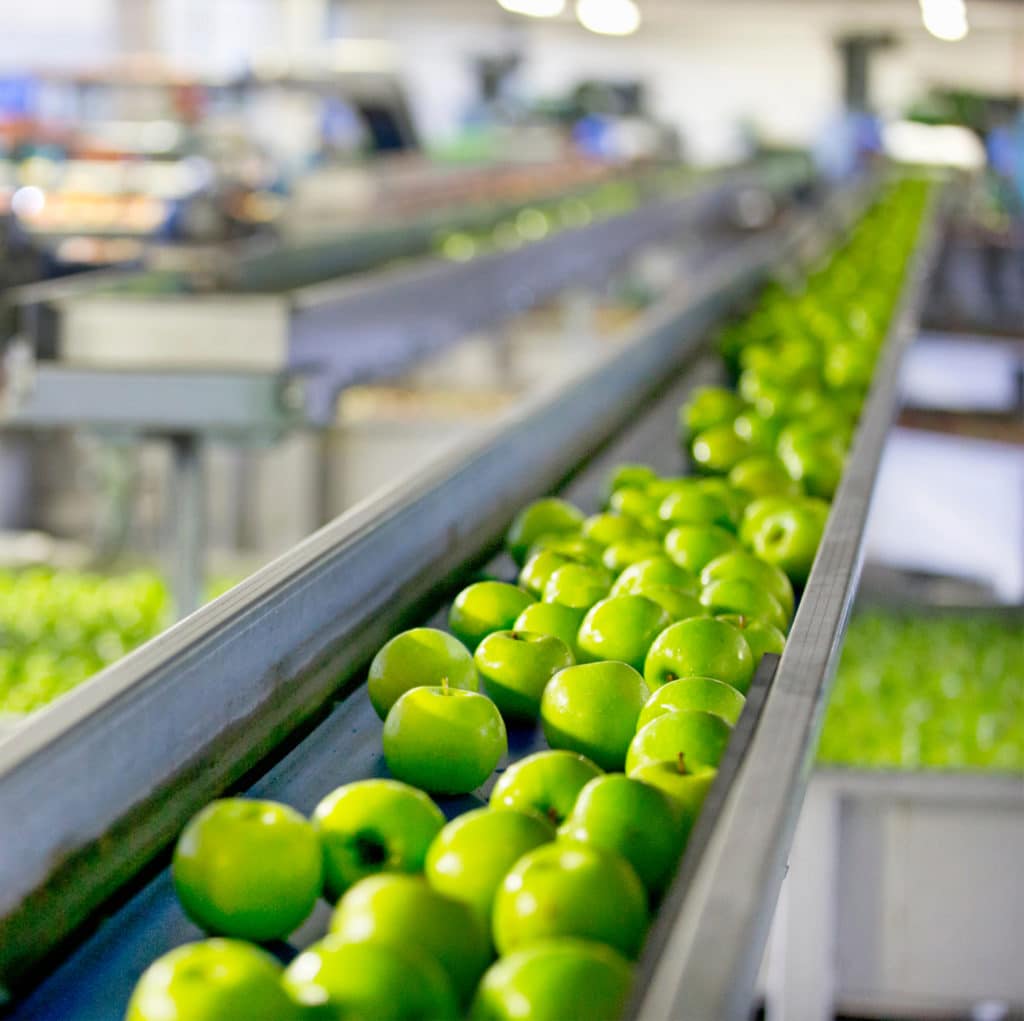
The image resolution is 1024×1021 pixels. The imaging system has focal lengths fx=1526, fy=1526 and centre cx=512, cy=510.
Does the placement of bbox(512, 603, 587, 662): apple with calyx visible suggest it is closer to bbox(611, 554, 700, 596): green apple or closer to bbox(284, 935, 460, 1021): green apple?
bbox(611, 554, 700, 596): green apple

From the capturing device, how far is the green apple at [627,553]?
193 cm

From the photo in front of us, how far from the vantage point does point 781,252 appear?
639 cm

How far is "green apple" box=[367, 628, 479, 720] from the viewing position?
151 centimetres

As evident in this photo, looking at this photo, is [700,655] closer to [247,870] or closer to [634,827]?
[634,827]

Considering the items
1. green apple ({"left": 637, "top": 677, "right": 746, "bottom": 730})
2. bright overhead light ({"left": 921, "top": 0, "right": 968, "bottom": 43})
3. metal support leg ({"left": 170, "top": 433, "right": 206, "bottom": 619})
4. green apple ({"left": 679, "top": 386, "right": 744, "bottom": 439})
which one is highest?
bright overhead light ({"left": 921, "top": 0, "right": 968, "bottom": 43})

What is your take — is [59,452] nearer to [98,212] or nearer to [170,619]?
[170,619]

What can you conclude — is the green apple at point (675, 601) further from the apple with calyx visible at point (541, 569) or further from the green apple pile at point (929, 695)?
the green apple pile at point (929, 695)

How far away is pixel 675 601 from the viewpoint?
5.48 ft

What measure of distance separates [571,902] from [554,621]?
0.67 meters

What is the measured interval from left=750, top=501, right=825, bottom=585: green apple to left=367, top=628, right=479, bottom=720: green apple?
615 millimetres

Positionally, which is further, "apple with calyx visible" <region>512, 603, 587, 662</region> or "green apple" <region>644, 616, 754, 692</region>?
"apple with calyx visible" <region>512, 603, 587, 662</region>

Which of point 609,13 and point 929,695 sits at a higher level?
point 609,13

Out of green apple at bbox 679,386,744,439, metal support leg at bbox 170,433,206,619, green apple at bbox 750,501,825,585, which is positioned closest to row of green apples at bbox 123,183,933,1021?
green apple at bbox 750,501,825,585

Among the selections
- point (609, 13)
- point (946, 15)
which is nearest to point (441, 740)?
point (946, 15)
